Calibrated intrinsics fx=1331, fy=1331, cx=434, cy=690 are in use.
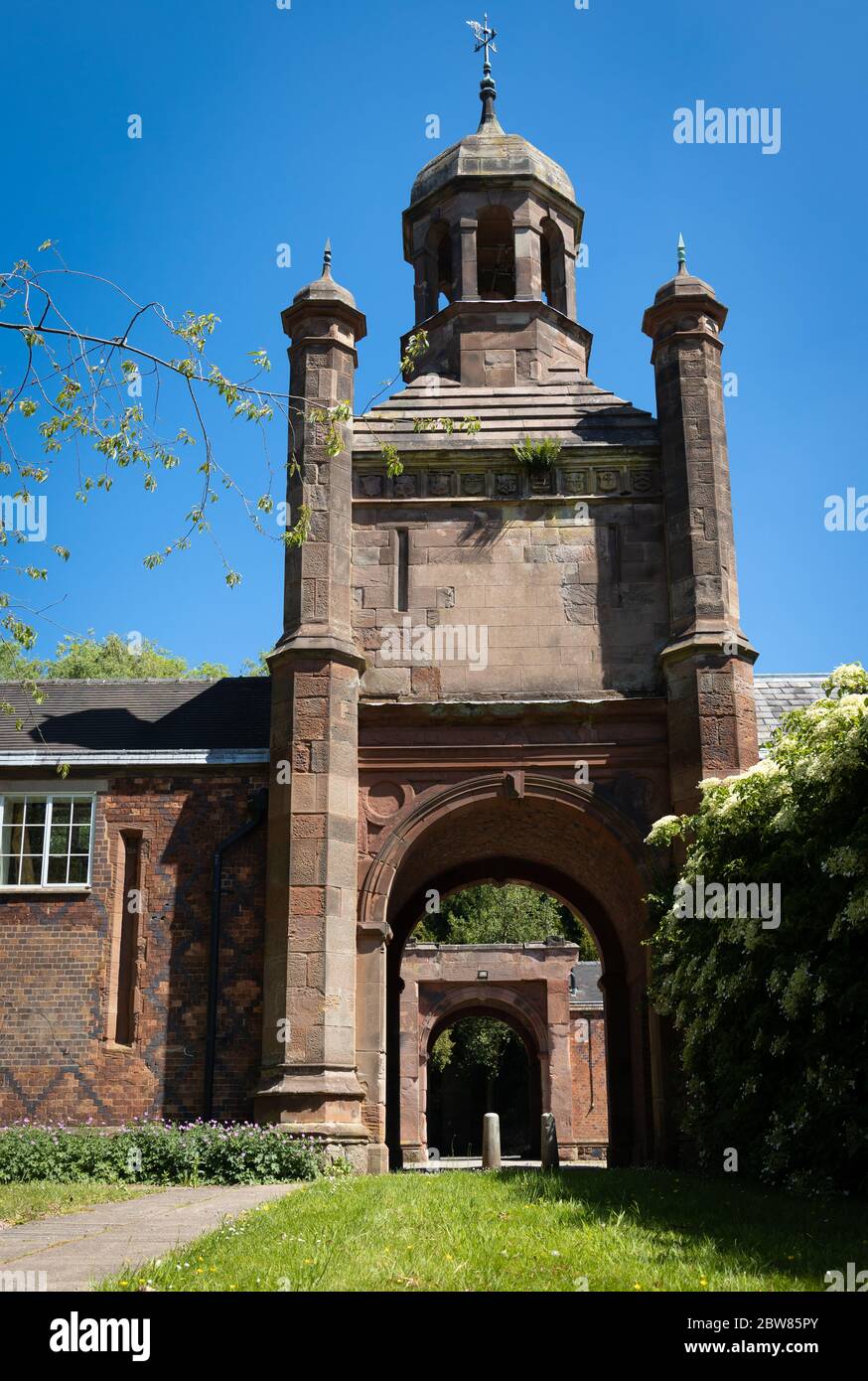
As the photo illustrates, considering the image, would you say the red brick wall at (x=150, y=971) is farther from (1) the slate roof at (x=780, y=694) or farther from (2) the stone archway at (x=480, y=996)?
(2) the stone archway at (x=480, y=996)

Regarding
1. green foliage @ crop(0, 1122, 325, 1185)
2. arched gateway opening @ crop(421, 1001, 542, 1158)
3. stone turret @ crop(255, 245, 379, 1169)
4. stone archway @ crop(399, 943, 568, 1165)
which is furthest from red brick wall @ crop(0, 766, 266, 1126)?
arched gateway opening @ crop(421, 1001, 542, 1158)

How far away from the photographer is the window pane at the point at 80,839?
17.0m

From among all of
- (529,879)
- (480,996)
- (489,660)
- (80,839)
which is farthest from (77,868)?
(480,996)

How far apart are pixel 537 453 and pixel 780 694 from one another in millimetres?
6248

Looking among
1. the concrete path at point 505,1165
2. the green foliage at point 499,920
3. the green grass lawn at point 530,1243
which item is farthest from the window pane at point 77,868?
the green foliage at point 499,920

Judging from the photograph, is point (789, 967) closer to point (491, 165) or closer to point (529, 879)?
point (529, 879)

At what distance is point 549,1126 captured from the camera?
49.7 ft

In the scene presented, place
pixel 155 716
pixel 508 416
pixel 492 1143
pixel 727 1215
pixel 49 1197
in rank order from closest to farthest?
pixel 727 1215
pixel 49 1197
pixel 508 416
pixel 155 716
pixel 492 1143

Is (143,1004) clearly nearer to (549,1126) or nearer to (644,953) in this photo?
(549,1126)

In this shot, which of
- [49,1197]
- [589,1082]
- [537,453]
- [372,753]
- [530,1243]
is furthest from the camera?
[589,1082]

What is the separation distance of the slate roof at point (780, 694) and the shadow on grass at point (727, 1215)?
9356 millimetres

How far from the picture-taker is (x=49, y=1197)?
1102 cm
